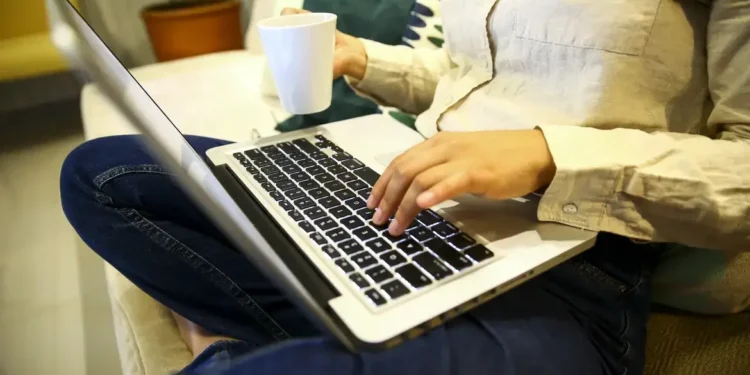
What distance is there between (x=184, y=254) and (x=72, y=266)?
0.80m

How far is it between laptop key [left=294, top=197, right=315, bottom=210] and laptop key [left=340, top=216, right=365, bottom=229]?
5 centimetres

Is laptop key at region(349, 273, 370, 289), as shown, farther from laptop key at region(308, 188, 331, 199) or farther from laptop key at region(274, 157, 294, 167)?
laptop key at region(274, 157, 294, 167)

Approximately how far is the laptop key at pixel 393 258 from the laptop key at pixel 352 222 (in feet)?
0.19

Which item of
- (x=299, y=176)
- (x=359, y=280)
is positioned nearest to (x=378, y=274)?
(x=359, y=280)

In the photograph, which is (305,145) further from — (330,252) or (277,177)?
(330,252)

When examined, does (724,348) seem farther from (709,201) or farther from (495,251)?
(495,251)

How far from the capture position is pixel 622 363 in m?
0.53

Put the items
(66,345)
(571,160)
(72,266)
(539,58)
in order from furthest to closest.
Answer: (72,266), (66,345), (539,58), (571,160)

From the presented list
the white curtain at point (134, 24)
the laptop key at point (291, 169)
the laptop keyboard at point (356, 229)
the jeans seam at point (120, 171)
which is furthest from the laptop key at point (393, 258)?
the white curtain at point (134, 24)

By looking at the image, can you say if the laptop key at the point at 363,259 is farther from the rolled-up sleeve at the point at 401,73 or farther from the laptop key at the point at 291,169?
the rolled-up sleeve at the point at 401,73

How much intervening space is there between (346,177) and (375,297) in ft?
0.76

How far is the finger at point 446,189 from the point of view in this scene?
19.2 inches

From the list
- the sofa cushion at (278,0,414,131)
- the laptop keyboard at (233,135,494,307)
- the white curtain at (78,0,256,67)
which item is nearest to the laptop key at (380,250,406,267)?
the laptop keyboard at (233,135,494,307)

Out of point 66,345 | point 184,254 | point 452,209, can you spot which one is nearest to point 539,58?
point 452,209
